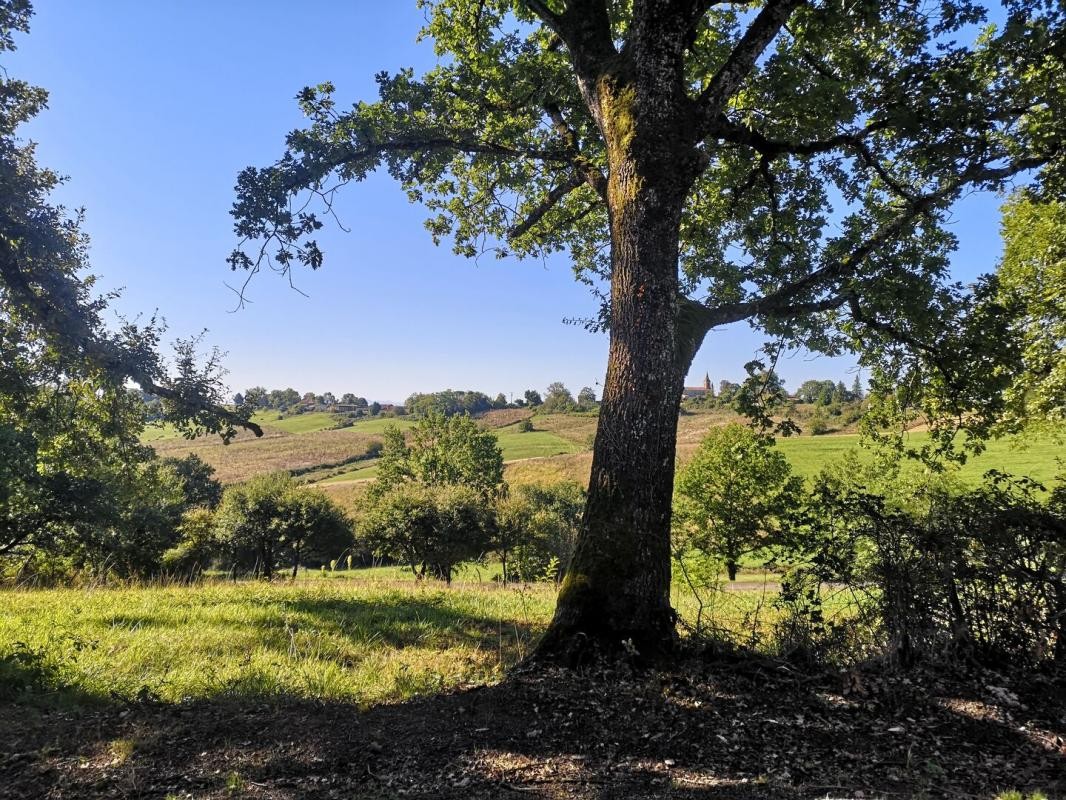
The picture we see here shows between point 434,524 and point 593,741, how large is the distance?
1101 inches

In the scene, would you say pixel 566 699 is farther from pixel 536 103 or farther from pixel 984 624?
pixel 536 103

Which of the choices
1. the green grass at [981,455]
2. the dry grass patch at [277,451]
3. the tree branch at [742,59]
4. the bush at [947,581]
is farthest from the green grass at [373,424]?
the bush at [947,581]

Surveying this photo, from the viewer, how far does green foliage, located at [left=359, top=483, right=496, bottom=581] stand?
29.9m

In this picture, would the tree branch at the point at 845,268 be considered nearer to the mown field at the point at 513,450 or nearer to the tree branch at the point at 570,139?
the tree branch at the point at 570,139

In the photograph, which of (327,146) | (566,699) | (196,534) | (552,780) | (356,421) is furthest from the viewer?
(356,421)

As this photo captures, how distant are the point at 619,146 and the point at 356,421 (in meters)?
125

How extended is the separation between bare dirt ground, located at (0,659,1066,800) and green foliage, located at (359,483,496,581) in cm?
2622

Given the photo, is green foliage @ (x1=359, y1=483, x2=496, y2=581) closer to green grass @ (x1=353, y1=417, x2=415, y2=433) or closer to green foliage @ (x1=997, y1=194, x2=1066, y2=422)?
green foliage @ (x1=997, y1=194, x2=1066, y2=422)

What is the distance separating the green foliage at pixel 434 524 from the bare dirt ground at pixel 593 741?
26223mm

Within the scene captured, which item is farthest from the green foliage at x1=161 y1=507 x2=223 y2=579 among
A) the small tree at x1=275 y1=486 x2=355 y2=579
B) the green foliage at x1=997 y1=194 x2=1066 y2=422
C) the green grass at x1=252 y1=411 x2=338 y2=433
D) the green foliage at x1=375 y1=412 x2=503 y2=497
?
the green grass at x1=252 y1=411 x2=338 y2=433

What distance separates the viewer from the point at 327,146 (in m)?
6.24

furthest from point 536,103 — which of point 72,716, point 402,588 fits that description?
point 402,588

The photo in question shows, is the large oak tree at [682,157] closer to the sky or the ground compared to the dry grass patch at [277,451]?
closer to the sky

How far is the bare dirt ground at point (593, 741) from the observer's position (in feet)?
9.27
